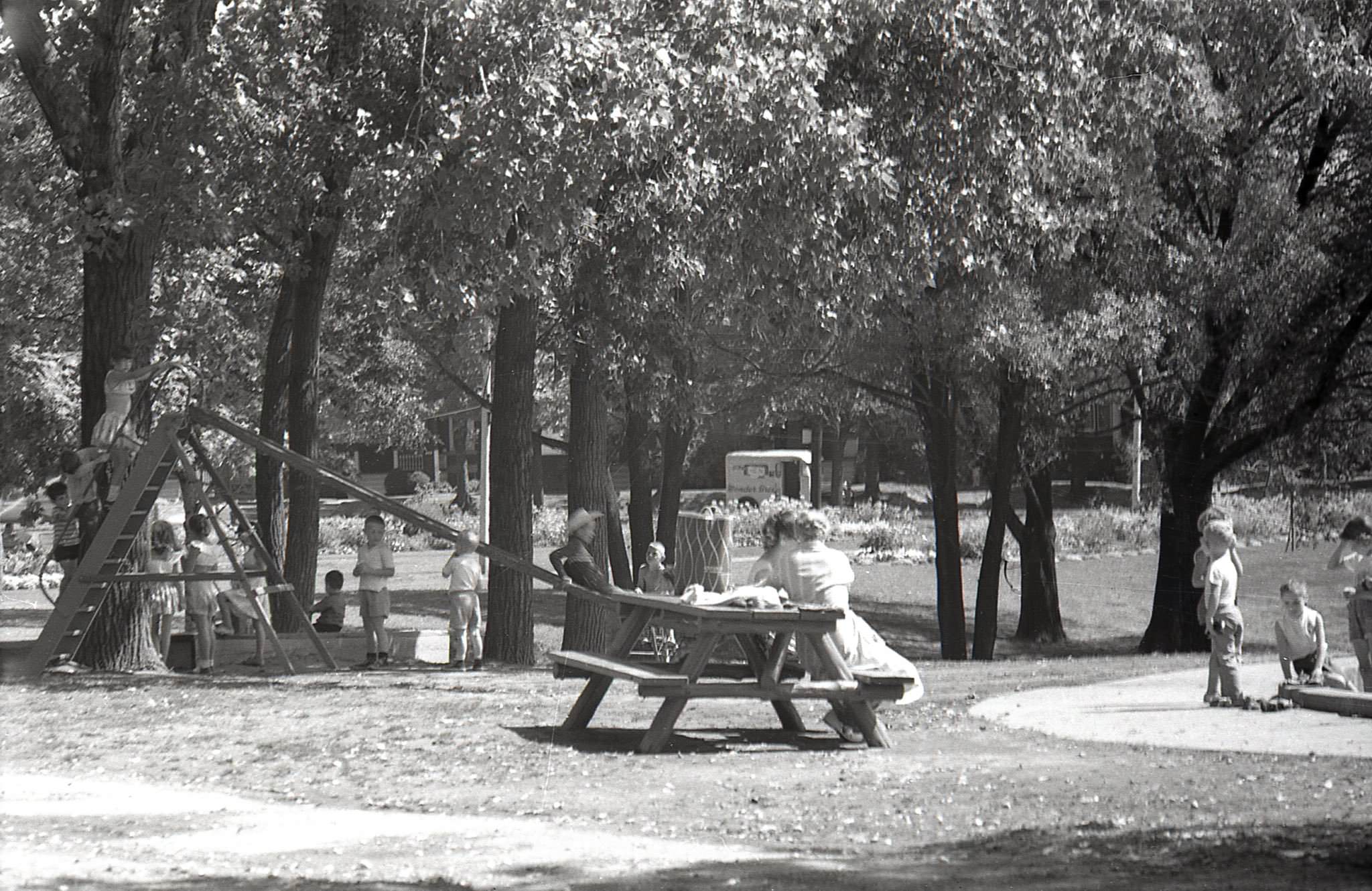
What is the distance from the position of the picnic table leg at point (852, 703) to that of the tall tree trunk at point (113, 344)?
6845 mm

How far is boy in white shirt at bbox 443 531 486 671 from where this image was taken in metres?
14.6

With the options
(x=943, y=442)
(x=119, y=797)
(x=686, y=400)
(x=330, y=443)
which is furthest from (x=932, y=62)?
(x=330, y=443)

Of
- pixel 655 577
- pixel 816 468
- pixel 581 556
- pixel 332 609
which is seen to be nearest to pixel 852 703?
pixel 581 556

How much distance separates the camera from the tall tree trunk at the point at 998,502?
871 inches

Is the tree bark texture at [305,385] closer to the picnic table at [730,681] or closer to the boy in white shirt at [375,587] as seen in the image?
the boy in white shirt at [375,587]

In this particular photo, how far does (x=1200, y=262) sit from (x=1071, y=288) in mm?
1422

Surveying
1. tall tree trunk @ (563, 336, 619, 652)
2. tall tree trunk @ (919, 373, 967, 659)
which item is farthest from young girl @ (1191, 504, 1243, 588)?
tall tree trunk @ (919, 373, 967, 659)

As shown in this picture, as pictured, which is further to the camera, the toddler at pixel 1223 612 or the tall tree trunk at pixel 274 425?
the tall tree trunk at pixel 274 425

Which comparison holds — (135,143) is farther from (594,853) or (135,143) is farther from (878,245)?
(594,853)

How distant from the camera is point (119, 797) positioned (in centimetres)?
790

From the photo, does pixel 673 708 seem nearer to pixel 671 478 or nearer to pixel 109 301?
pixel 109 301

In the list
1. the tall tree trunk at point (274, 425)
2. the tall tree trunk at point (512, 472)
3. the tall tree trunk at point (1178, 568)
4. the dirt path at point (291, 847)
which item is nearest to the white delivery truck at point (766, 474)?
the tall tree trunk at point (1178, 568)

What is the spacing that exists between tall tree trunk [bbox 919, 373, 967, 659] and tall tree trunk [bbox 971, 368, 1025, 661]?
0.28m

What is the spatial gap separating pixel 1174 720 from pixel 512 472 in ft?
27.8
